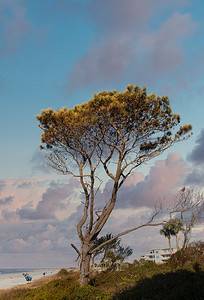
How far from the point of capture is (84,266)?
16.0 meters

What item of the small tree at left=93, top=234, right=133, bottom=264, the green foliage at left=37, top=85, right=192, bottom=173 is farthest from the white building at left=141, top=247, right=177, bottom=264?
the green foliage at left=37, top=85, right=192, bottom=173

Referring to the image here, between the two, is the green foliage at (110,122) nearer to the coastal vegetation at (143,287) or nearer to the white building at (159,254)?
the coastal vegetation at (143,287)

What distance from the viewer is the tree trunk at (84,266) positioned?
15602 millimetres

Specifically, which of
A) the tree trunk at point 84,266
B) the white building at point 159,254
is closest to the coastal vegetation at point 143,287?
the tree trunk at point 84,266

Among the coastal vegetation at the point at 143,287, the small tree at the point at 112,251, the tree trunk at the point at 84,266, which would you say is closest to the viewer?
the coastal vegetation at the point at 143,287

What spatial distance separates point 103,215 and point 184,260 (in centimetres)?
850

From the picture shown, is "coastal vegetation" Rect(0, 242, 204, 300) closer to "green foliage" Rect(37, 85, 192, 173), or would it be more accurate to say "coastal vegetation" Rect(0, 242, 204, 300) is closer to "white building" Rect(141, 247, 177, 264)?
"green foliage" Rect(37, 85, 192, 173)

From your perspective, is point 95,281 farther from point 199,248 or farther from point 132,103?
point 132,103

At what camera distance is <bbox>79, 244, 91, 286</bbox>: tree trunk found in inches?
614

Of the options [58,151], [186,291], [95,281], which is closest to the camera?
[186,291]

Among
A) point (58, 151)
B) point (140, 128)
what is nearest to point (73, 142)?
point (58, 151)

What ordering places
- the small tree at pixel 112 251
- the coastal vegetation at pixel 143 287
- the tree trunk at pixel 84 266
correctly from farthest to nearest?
the small tree at pixel 112 251
the tree trunk at pixel 84 266
the coastal vegetation at pixel 143 287

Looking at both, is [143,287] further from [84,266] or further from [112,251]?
[112,251]

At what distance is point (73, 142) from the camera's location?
18516 mm
